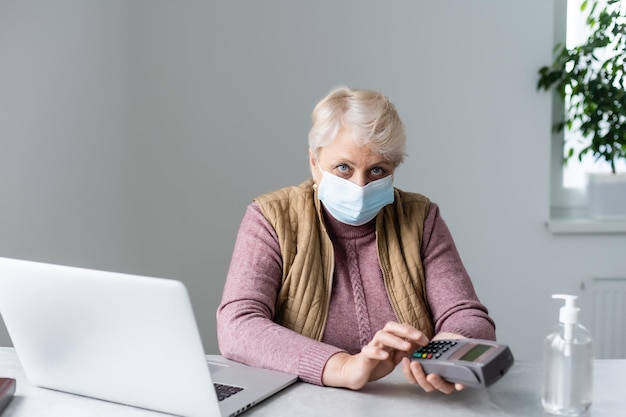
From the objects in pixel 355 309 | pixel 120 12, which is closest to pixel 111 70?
pixel 120 12

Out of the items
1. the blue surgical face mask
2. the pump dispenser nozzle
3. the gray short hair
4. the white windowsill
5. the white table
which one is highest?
the gray short hair

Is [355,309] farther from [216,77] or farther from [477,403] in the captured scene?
[216,77]

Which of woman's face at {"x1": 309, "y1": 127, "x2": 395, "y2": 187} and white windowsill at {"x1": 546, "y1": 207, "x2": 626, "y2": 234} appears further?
white windowsill at {"x1": 546, "y1": 207, "x2": 626, "y2": 234}

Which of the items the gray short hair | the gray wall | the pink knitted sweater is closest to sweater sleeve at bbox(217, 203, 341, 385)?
the pink knitted sweater

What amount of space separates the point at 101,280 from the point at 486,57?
200 centimetres

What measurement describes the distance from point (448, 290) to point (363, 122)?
398 millimetres

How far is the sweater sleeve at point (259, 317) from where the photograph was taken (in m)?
1.44

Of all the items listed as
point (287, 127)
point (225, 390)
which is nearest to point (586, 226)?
point (287, 127)

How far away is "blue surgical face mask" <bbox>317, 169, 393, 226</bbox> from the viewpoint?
1.71 m

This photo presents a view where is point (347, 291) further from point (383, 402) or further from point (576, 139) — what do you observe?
point (576, 139)

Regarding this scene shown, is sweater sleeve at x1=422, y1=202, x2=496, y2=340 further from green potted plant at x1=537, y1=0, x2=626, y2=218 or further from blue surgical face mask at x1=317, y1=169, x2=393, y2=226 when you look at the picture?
green potted plant at x1=537, y1=0, x2=626, y2=218

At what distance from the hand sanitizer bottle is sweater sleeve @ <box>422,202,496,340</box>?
356 mm

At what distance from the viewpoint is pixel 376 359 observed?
1331 millimetres

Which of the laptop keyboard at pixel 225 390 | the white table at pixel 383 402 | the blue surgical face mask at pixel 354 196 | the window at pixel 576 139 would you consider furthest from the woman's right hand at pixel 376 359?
the window at pixel 576 139
